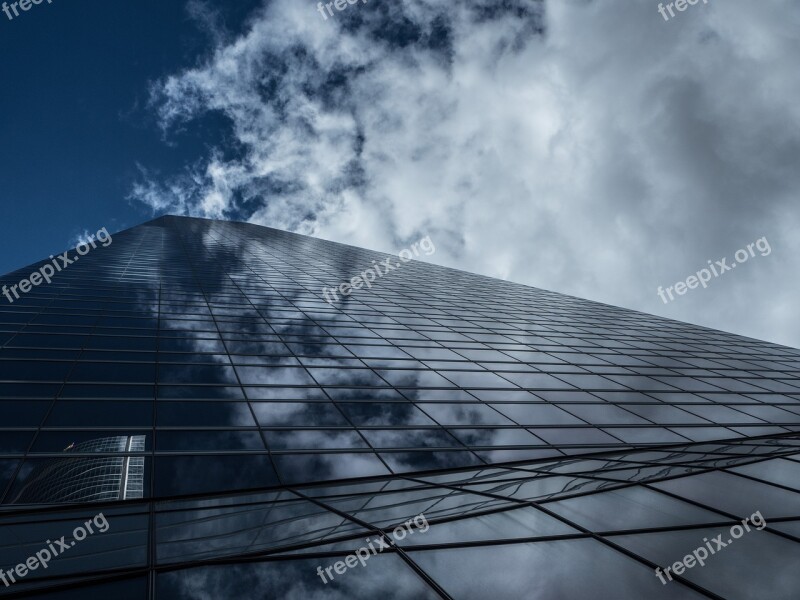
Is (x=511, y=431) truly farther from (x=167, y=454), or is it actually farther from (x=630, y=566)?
(x=167, y=454)

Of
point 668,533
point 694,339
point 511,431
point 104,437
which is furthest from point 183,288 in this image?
point 694,339

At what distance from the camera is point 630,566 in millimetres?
7602
